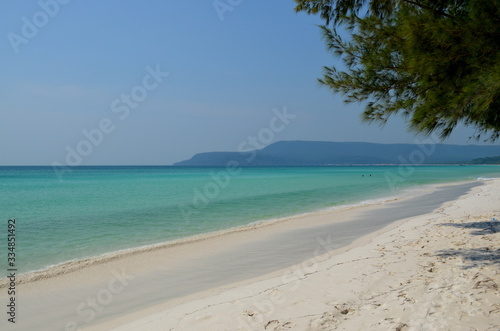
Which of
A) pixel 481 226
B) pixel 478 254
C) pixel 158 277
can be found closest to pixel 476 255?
pixel 478 254

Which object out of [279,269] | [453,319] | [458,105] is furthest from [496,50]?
[279,269]

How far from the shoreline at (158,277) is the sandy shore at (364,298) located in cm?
36

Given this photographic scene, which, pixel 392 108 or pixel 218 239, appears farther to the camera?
pixel 218 239

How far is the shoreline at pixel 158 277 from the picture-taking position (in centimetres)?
526

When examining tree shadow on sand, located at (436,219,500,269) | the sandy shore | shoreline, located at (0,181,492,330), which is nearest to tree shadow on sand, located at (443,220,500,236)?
tree shadow on sand, located at (436,219,500,269)

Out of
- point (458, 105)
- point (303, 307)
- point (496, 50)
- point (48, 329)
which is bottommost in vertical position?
point (48, 329)

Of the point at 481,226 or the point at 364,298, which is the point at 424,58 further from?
the point at 481,226

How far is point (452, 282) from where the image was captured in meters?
4.64

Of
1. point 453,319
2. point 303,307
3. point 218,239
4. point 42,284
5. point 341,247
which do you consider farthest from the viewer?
point 218,239

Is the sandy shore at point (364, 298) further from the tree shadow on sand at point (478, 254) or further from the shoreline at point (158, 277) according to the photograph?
the shoreline at point (158, 277)

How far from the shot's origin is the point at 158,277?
6.84 m

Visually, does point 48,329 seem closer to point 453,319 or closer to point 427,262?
point 453,319

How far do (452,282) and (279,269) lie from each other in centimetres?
310

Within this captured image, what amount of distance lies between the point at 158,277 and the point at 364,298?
4033mm
